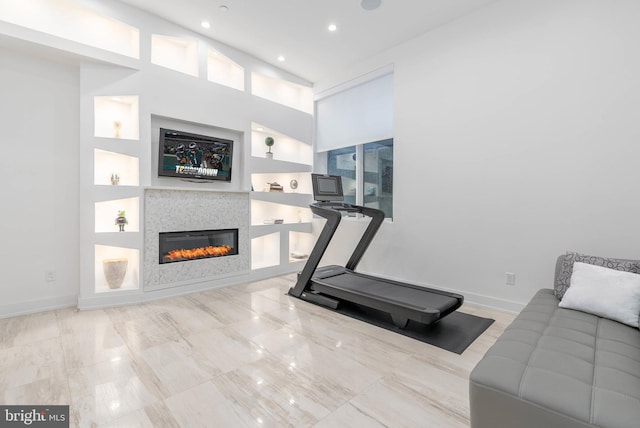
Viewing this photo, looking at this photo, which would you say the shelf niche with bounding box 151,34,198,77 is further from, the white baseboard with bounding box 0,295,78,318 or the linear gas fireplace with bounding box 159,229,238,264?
the white baseboard with bounding box 0,295,78,318

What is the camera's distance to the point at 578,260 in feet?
8.23

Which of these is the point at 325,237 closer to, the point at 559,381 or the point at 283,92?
the point at 559,381

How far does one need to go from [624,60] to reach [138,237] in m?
5.39

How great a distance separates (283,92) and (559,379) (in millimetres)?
5517

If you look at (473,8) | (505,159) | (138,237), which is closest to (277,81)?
(473,8)

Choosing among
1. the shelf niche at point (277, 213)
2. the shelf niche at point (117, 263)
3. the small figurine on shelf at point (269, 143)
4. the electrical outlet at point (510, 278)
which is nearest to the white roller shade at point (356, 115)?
the small figurine on shelf at point (269, 143)

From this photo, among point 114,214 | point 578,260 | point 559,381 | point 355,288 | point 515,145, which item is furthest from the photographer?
point 114,214

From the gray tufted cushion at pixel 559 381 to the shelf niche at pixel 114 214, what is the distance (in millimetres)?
3886

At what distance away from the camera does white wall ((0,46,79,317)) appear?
3.11 meters

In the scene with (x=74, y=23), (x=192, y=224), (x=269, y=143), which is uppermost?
(x=74, y=23)

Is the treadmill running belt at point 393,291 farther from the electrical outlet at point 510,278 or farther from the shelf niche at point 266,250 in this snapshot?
the shelf niche at point 266,250

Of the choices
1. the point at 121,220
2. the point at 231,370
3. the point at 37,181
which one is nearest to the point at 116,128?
the point at 37,181

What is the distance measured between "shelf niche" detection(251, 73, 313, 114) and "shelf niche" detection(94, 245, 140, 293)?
322 cm

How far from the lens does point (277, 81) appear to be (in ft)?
17.5
